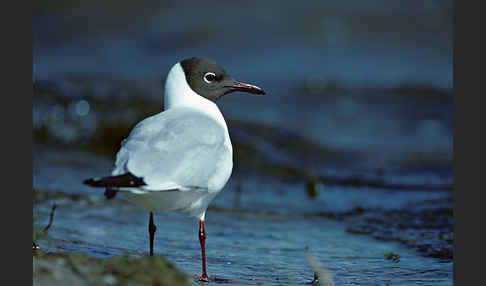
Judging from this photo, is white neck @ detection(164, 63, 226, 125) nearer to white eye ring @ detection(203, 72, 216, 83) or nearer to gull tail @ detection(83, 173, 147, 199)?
white eye ring @ detection(203, 72, 216, 83)

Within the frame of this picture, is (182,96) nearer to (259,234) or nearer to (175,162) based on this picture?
(175,162)

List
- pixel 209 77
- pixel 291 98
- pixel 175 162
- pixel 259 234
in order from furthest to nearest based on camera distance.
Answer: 1. pixel 291 98
2. pixel 259 234
3. pixel 209 77
4. pixel 175 162

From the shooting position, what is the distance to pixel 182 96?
5.03 m

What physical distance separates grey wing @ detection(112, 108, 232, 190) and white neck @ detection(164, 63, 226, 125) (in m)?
0.32

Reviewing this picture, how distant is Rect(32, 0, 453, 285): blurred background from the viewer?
780 centimetres

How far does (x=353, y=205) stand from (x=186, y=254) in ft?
8.77

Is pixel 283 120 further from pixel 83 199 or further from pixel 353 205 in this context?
pixel 83 199

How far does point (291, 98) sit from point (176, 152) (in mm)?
8349

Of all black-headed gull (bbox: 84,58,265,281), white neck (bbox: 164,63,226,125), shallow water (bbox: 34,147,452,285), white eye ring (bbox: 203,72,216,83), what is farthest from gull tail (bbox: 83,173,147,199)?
white eye ring (bbox: 203,72,216,83)

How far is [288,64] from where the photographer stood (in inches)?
537

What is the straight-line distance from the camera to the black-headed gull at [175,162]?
3.88 metres

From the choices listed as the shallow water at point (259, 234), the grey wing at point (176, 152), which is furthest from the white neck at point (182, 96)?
the shallow water at point (259, 234)

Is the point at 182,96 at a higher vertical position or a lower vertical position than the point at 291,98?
lower

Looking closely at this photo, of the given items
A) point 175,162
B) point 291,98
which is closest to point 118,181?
point 175,162
